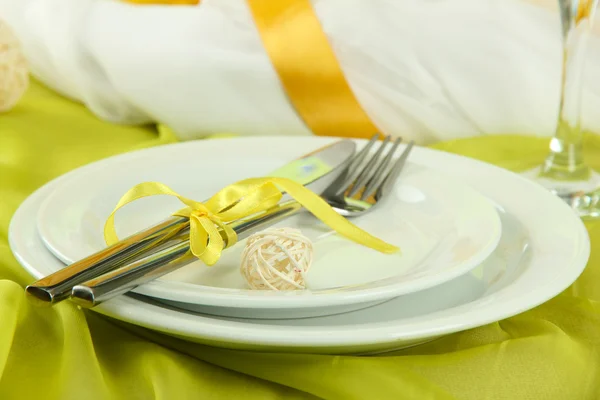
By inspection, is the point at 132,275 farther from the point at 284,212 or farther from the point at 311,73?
the point at 311,73

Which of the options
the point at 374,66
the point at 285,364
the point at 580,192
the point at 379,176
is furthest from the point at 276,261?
the point at 374,66

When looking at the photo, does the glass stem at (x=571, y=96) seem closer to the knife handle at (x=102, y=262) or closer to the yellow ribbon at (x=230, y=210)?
the yellow ribbon at (x=230, y=210)

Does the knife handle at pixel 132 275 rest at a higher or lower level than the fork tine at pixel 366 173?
higher

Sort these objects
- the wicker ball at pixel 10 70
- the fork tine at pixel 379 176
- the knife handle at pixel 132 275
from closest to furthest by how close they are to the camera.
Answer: the knife handle at pixel 132 275 < the fork tine at pixel 379 176 < the wicker ball at pixel 10 70

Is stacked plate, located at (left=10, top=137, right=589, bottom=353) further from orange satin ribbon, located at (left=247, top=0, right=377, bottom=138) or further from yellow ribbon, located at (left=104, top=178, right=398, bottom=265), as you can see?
orange satin ribbon, located at (left=247, top=0, right=377, bottom=138)

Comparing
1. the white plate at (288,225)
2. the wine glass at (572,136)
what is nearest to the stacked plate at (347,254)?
the white plate at (288,225)
